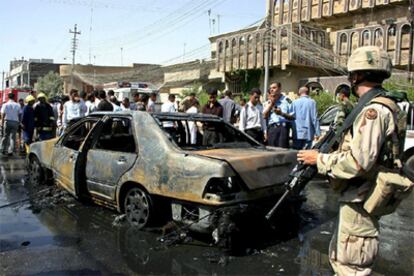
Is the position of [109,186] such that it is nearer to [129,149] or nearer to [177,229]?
[129,149]

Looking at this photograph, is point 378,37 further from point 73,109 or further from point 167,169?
point 167,169

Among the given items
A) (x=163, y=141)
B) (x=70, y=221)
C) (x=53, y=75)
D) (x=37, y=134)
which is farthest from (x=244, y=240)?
(x=53, y=75)

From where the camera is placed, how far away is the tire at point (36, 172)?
291 inches

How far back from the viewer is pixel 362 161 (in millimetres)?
2451

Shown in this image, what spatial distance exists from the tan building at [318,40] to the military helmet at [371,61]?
735 inches

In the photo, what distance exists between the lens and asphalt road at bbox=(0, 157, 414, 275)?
4121 mm

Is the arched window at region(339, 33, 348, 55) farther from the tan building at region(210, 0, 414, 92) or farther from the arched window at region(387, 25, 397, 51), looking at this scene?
the arched window at region(387, 25, 397, 51)

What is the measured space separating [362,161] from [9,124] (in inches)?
442

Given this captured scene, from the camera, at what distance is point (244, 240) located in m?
4.85

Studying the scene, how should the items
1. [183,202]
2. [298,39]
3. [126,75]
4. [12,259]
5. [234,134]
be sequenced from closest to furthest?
[12,259] → [183,202] → [234,134] → [298,39] → [126,75]

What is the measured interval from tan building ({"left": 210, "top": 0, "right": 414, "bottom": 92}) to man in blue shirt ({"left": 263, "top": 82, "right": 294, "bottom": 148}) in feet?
45.4

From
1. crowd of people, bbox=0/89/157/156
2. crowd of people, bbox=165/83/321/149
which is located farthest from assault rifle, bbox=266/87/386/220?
crowd of people, bbox=0/89/157/156

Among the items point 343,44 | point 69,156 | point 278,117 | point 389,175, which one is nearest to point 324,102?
point 343,44

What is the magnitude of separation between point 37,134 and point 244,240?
8.08m
